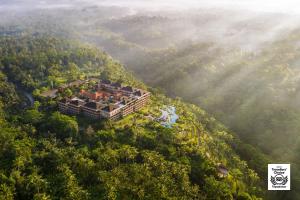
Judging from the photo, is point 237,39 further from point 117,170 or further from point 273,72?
point 117,170

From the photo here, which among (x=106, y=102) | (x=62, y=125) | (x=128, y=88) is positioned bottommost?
(x=62, y=125)

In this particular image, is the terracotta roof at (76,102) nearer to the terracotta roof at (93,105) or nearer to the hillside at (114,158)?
the terracotta roof at (93,105)

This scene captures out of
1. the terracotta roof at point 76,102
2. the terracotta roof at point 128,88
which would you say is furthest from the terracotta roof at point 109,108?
the terracotta roof at point 128,88

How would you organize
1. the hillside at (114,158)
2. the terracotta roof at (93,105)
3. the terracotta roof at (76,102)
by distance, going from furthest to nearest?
the terracotta roof at (76,102), the terracotta roof at (93,105), the hillside at (114,158)

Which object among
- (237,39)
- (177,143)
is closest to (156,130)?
(177,143)

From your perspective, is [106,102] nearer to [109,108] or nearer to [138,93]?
[109,108]

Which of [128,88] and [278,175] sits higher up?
[128,88]

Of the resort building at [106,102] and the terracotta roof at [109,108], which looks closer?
the terracotta roof at [109,108]

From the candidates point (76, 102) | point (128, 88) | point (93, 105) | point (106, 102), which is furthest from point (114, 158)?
point (128, 88)

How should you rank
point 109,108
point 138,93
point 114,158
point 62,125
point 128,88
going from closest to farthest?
point 114,158
point 62,125
point 109,108
point 138,93
point 128,88
